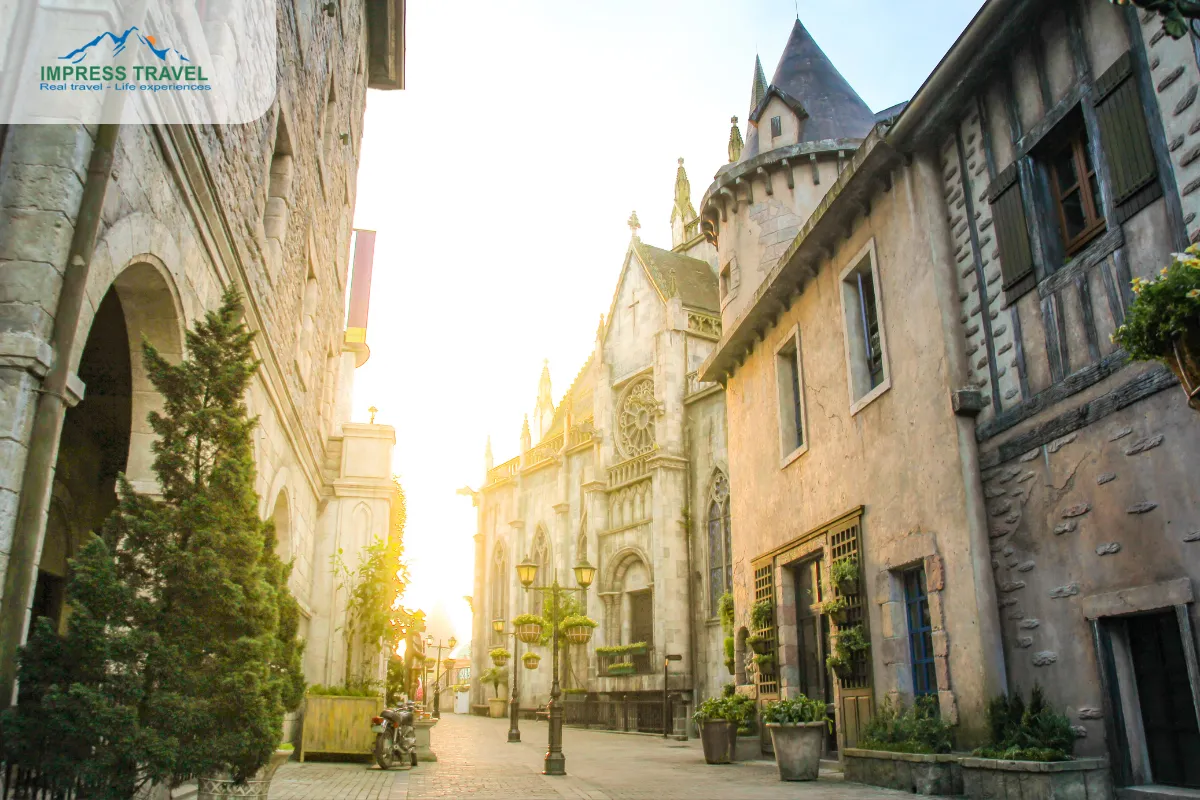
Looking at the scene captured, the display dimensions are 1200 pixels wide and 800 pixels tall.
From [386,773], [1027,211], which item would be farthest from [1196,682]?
[386,773]

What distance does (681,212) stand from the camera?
46.2m

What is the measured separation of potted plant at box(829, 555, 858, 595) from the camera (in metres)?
12.0

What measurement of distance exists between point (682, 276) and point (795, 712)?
26.4m

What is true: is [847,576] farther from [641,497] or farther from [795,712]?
[641,497]

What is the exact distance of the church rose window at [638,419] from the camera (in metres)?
34.0

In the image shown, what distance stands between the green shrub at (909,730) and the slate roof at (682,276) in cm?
2393

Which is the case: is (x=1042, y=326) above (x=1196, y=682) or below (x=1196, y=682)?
above

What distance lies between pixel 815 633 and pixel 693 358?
19.4 m

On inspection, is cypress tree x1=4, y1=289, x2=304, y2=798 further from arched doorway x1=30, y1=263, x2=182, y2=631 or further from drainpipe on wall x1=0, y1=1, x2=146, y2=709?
arched doorway x1=30, y1=263, x2=182, y2=631

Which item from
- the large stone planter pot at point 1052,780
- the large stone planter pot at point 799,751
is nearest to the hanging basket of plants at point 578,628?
the large stone planter pot at point 799,751

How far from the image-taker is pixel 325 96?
581 inches

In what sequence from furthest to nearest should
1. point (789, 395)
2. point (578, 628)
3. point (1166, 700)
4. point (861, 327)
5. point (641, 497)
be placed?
point (641, 497)
point (578, 628)
point (789, 395)
point (861, 327)
point (1166, 700)

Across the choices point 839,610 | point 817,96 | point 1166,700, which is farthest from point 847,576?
point 817,96

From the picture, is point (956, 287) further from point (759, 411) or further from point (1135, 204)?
point (759, 411)
